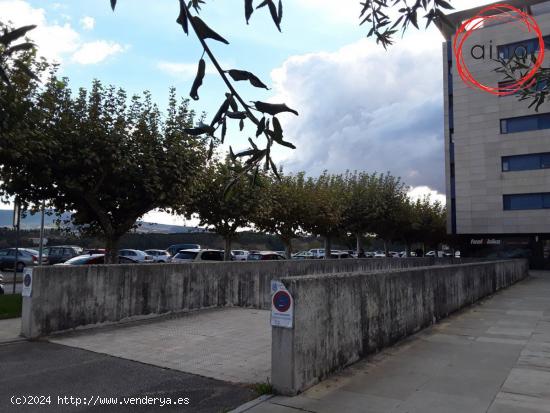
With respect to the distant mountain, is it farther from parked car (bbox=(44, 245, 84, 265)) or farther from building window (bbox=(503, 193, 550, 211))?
building window (bbox=(503, 193, 550, 211))

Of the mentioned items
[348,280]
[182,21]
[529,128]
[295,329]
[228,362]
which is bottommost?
[228,362]

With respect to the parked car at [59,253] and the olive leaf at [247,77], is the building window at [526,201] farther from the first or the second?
the olive leaf at [247,77]

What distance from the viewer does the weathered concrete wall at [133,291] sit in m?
8.80

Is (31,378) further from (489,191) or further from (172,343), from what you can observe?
(489,191)

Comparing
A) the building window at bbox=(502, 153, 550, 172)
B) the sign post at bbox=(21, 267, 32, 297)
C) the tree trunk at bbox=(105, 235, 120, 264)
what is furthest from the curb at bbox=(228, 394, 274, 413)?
the building window at bbox=(502, 153, 550, 172)

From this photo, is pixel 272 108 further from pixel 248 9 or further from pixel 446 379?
pixel 446 379

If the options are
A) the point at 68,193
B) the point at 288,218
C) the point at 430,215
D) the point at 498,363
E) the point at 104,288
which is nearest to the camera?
the point at 498,363

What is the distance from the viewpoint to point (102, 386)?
5840 millimetres

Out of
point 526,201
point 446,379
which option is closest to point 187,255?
point 446,379

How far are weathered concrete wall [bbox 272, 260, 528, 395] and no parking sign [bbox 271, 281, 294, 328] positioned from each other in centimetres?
6

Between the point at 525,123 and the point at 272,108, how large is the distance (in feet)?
158

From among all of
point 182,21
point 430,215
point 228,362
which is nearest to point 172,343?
point 228,362

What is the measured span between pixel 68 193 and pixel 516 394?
42.4 ft

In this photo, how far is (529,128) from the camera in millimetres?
43719
